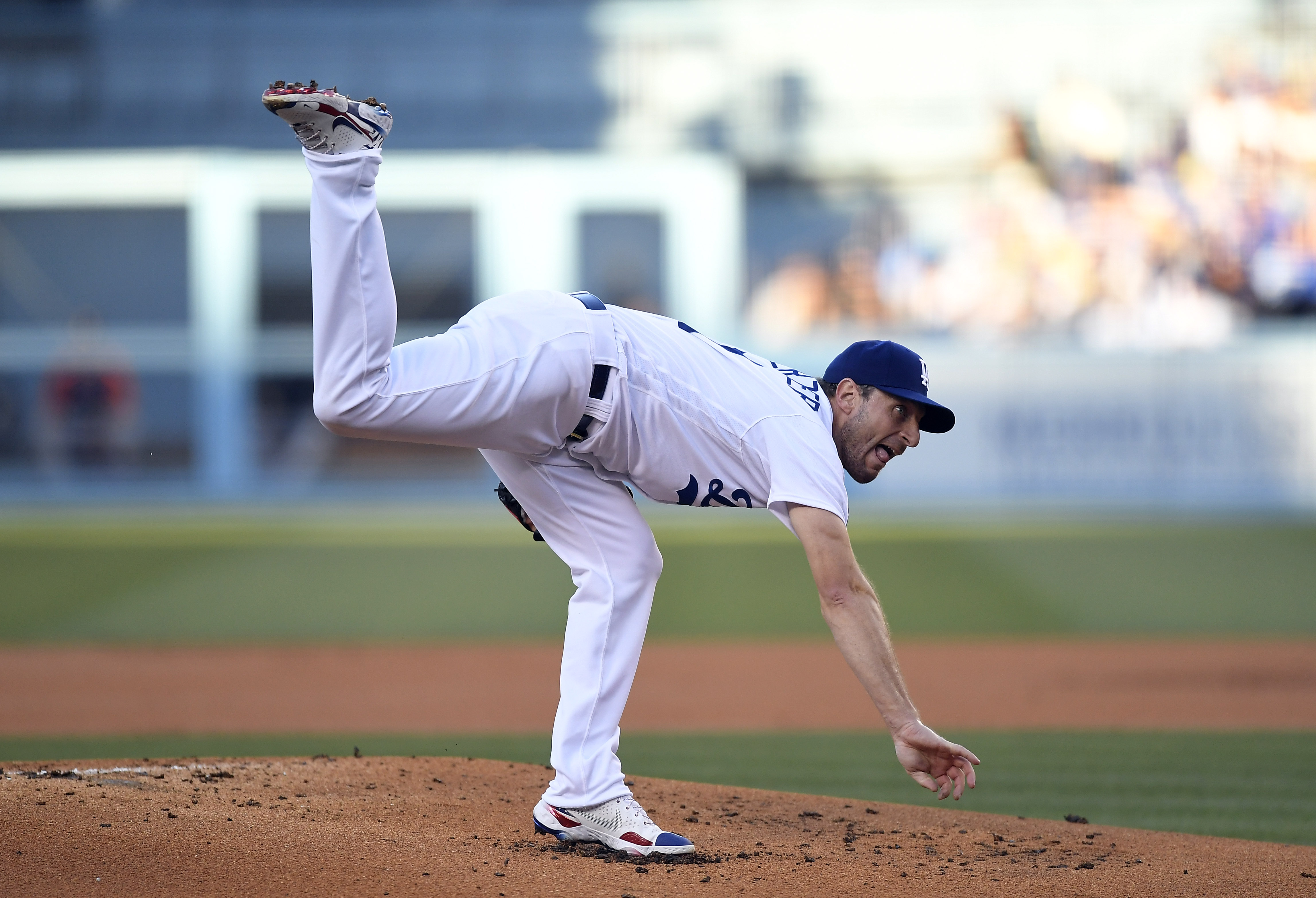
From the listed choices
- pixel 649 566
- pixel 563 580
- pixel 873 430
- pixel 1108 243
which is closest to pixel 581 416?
pixel 649 566

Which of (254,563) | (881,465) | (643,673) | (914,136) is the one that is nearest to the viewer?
(881,465)

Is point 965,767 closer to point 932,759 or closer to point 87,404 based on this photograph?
point 932,759

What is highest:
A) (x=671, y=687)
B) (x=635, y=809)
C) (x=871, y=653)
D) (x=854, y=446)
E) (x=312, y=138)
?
(x=312, y=138)

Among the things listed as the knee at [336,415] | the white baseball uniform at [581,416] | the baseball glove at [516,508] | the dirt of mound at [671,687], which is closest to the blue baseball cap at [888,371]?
the white baseball uniform at [581,416]

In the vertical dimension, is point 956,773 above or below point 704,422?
below

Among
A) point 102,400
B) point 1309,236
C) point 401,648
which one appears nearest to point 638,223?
point 102,400

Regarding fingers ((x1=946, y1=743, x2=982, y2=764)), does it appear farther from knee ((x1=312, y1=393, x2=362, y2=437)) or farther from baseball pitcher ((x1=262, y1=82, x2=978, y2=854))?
knee ((x1=312, y1=393, x2=362, y2=437))

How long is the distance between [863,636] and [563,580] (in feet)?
31.3

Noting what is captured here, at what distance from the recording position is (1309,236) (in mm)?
20266

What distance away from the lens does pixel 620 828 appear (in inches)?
152

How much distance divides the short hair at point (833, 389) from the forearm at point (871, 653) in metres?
0.56

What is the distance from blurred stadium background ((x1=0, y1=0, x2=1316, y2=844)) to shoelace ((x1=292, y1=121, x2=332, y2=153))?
12.6 m

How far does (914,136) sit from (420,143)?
7.06 meters

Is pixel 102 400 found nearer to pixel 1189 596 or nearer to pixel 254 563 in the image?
pixel 254 563
